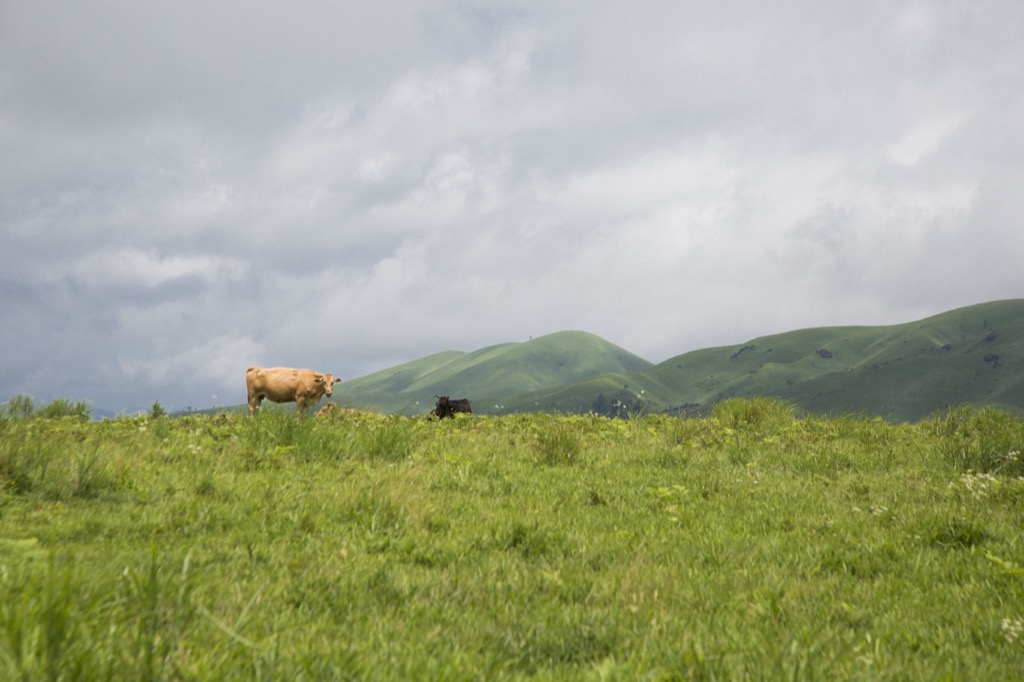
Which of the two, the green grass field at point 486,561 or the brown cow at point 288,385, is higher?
the brown cow at point 288,385

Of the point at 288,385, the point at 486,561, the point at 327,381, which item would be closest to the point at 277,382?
the point at 288,385

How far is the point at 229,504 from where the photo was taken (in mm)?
6746

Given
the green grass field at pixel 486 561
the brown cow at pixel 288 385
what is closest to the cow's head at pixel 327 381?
the brown cow at pixel 288 385

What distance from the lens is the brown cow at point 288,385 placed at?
21844 mm

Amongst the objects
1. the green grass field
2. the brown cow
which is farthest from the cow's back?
the green grass field

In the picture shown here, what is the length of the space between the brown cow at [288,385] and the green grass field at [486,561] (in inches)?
416

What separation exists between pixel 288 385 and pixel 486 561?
17999 millimetres

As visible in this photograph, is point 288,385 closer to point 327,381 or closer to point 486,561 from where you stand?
point 327,381

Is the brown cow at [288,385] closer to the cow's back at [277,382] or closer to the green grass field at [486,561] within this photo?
the cow's back at [277,382]

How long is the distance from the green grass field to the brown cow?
1056 cm

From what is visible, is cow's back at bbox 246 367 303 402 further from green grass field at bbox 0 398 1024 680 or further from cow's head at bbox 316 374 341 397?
green grass field at bbox 0 398 1024 680

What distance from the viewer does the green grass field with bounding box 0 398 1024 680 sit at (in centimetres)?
346

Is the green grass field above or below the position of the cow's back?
below

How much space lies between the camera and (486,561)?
5.59 metres
